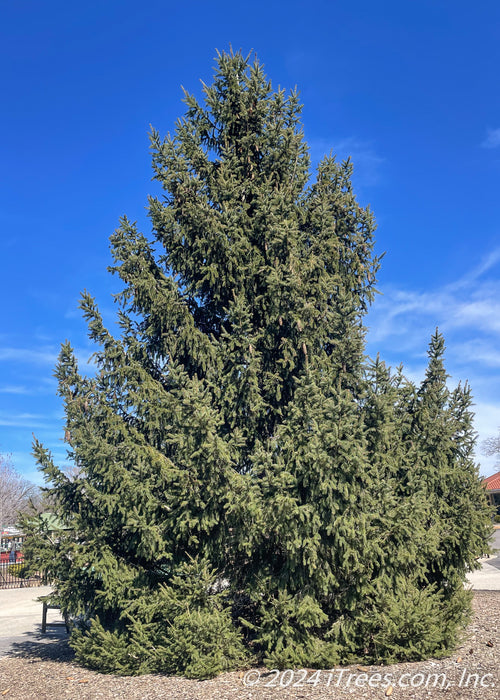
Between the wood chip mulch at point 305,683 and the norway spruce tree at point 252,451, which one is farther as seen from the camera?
the norway spruce tree at point 252,451

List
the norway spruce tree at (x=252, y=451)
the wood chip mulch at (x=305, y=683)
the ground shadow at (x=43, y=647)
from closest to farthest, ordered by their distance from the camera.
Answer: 1. the wood chip mulch at (x=305, y=683)
2. the norway spruce tree at (x=252, y=451)
3. the ground shadow at (x=43, y=647)

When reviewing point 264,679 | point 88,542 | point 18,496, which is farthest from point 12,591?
point 18,496

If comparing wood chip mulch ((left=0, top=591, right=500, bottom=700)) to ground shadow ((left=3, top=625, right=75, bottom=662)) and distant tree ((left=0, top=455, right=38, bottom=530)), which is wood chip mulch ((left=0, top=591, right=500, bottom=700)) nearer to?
ground shadow ((left=3, top=625, right=75, bottom=662))

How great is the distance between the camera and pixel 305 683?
6246mm

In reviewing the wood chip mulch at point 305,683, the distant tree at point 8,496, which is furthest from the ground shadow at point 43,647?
the distant tree at point 8,496

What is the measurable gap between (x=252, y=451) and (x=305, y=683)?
335 cm

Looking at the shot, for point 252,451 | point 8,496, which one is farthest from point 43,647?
point 8,496

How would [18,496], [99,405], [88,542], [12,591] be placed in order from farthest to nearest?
1. [18,496]
2. [12,591]
3. [99,405]
4. [88,542]

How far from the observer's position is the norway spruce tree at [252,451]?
664 centimetres

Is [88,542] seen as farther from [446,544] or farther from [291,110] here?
[291,110]

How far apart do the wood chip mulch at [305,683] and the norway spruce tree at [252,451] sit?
0.78ft

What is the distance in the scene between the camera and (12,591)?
74.3ft

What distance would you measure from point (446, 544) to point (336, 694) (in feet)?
10.5

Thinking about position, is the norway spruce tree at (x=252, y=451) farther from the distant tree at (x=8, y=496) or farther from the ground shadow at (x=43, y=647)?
the distant tree at (x=8, y=496)
